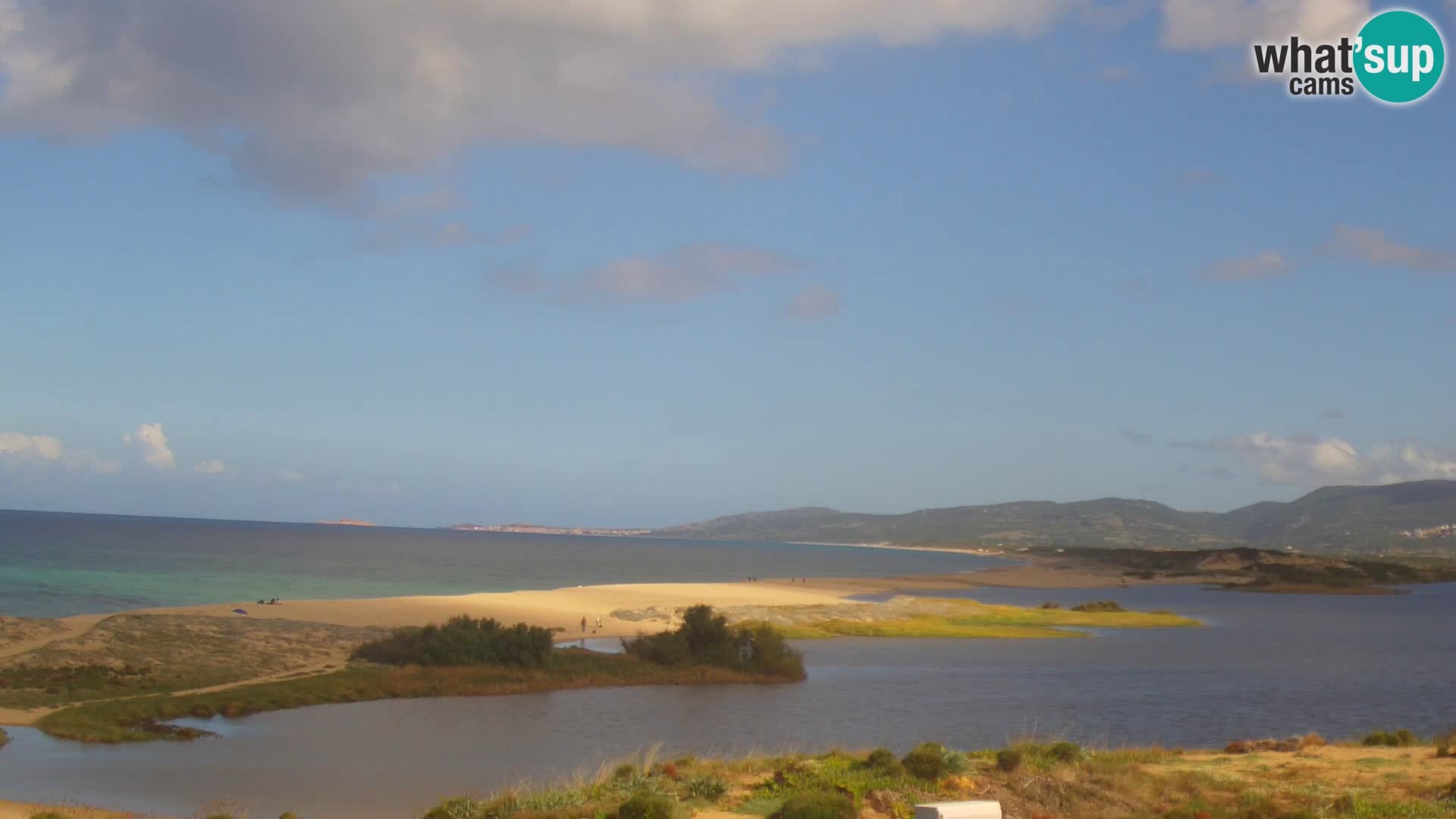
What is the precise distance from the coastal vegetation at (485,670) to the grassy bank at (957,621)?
14631 mm

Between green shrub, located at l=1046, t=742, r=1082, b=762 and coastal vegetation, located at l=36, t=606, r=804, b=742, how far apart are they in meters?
21.7

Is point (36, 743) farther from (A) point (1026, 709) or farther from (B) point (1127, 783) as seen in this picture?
(A) point (1026, 709)

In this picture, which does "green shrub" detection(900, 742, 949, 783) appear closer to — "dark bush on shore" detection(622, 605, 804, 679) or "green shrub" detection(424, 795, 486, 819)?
"green shrub" detection(424, 795, 486, 819)

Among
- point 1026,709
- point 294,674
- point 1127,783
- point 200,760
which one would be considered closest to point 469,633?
point 294,674

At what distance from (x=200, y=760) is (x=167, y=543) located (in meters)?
153

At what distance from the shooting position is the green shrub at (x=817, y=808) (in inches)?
622

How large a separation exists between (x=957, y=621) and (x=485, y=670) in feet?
121

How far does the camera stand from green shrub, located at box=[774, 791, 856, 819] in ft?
51.9

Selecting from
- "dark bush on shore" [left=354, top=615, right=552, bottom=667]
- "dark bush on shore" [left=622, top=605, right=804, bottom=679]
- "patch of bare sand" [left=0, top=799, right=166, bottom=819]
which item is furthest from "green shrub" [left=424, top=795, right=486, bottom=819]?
"dark bush on shore" [left=622, top=605, right=804, bottom=679]

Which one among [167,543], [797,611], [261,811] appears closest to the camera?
[261,811]

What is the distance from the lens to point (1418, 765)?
70.3 ft

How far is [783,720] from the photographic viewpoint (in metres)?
33.7

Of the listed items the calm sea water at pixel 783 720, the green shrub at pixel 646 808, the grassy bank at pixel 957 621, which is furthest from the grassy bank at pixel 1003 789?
the grassy bank at pixel 957 621

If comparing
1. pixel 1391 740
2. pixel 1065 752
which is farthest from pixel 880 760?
pixel 1391 740
